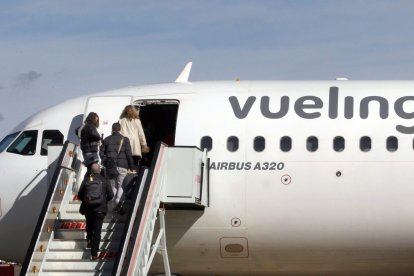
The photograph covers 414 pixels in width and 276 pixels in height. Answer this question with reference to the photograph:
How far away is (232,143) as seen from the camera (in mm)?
20547

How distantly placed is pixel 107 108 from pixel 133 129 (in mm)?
1648

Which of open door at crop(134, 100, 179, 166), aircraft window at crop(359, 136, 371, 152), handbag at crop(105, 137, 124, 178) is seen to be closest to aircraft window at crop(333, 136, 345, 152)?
aircraft window at crop(359, 136, 371, 152)

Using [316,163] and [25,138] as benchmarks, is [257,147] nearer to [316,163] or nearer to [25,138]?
[316,163]

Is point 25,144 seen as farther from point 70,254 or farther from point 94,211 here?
point 94,211

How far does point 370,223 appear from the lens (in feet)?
66.1

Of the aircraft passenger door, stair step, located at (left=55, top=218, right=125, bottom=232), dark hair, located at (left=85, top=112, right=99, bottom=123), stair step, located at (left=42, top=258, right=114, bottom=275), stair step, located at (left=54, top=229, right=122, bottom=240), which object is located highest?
the aircraft passenger door

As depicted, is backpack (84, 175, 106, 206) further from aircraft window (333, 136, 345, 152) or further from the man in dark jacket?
aircraft window (333, 136, 345, 152)

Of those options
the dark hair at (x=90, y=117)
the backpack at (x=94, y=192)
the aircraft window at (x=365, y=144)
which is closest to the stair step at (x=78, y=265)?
the backpack at (x=94, y=192)

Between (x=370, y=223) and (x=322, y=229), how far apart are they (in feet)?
3.07

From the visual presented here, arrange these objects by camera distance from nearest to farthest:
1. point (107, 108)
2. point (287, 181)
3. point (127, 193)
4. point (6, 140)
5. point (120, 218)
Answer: point (120, 218) → point (127, 193) → point (287, 181) → point (107, 108) → point (6, 140)

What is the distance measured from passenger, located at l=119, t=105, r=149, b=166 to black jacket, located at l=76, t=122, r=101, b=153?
0.64 meters

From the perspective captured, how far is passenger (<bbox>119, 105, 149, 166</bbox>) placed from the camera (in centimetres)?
1980

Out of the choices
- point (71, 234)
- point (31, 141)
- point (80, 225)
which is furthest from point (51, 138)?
point (71, 234)

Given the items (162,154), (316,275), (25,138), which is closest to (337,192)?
(316,275)
